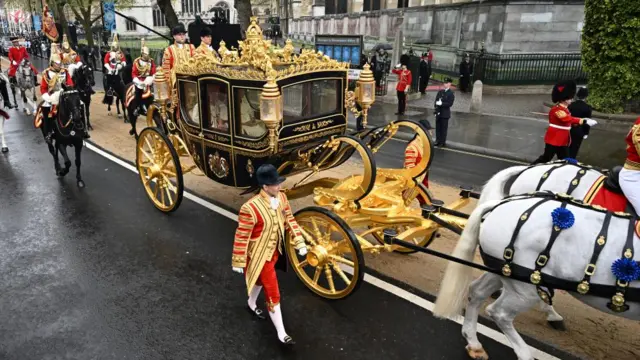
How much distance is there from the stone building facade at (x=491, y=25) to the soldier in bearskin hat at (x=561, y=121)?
1235 cm

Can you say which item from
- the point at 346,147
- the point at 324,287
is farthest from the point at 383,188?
the point at 324,287

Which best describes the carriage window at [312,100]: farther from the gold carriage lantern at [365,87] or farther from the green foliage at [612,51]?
the green foliage at [612,51]

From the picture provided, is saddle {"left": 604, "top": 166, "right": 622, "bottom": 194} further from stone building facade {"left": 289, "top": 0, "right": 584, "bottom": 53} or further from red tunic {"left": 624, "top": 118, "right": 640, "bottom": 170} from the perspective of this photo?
stone building facade {"left": 289, "top": 0, "right": 584, "bottom": 53}

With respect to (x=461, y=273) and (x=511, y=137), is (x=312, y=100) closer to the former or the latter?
(x=461, y=273)

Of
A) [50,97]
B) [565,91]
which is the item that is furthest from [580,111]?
[50,97]

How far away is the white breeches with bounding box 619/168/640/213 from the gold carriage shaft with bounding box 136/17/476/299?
140 cm

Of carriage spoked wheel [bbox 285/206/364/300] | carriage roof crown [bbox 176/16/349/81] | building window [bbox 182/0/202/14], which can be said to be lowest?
carriage spoked wheel [bbox 285/206/364/300]

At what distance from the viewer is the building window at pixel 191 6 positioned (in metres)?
81.2

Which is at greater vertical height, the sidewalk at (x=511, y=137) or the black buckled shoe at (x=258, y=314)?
the sidewalk at (x=511, y=137)

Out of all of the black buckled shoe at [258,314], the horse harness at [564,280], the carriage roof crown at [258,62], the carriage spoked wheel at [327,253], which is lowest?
the black buckled shoe at [258,314]

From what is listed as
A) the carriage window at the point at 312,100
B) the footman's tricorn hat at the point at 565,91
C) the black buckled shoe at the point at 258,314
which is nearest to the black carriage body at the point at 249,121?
the carriage window at the point at 312,100

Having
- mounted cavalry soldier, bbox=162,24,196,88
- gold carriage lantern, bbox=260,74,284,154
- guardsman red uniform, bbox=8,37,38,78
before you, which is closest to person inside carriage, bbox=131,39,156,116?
mounted cavalry soldier, bbox=162,24,196,88

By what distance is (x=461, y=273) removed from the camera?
4.05 metres

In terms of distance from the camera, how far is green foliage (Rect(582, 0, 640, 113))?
12328 mm
